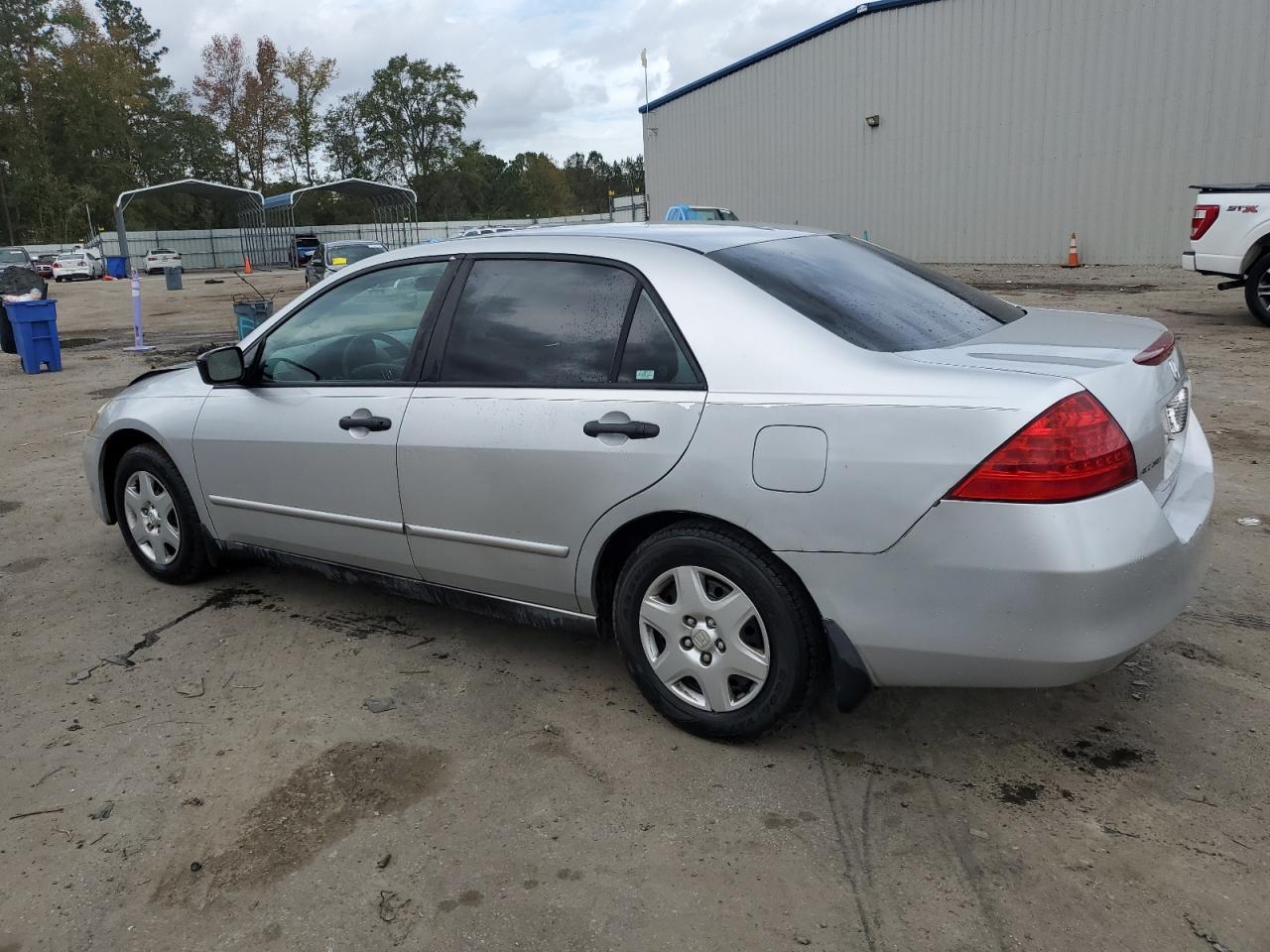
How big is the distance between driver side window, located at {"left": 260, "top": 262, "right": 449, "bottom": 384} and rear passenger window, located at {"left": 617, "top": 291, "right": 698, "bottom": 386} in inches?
38.3

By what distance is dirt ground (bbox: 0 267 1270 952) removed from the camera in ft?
8.06

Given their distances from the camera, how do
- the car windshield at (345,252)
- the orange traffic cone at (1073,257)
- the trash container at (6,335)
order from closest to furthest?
the trash container at (6,335) → the orange traffic cone at (1073,257) → the car windshield at (345,252)

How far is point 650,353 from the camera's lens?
10.5 ft

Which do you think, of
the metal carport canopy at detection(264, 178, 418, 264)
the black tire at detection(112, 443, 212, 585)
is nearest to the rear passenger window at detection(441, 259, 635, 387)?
the black tire at detection(112, 443, 212, 585)

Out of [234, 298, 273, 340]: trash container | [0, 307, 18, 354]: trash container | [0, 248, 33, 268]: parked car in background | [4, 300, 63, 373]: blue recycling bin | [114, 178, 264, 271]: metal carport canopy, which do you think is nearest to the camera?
[234, 298, 273, 340]: trash container

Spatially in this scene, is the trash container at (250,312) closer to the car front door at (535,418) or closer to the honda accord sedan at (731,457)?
the honda accord sedan at (731,457)

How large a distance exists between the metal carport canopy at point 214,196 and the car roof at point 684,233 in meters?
26.0

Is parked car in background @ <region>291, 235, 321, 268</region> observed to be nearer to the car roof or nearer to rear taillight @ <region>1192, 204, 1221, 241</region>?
rear taillight @ <region>1192, 204, 1221, 241</region>

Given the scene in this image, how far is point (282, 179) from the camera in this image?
80.4 m

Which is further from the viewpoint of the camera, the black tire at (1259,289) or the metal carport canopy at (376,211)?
the metal carport canopy at (376,211)

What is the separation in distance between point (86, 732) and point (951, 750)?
2.85 metres

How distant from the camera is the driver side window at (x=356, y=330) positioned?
12.8ft

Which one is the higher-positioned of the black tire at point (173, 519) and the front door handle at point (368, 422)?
the front door handle at point (368, 422)

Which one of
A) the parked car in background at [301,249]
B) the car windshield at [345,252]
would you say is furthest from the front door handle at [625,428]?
the parked car in background at [301,249]
